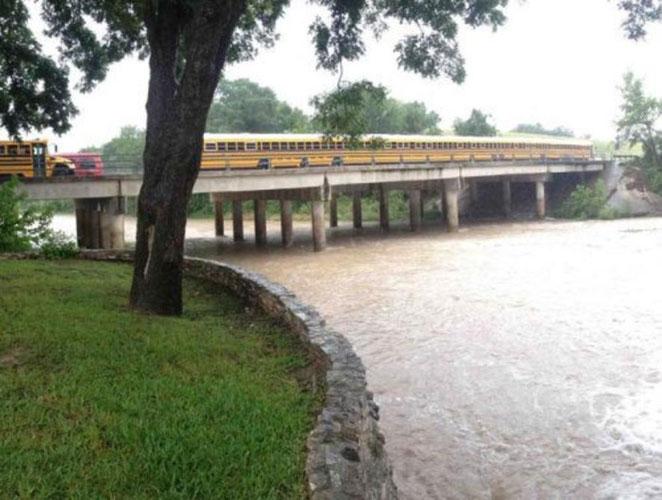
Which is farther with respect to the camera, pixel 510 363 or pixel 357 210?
pixel 357 210

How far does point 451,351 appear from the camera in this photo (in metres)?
11.1

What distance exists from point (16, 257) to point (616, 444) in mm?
12692

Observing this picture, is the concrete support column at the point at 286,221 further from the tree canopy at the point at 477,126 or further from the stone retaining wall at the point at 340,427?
the tree canopy at the point at 477,126

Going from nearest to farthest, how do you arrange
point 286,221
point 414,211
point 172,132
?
point 172,132 → point 286,221 → point 414,211

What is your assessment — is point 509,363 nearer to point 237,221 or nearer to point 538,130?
point 237,221

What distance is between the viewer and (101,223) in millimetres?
22453

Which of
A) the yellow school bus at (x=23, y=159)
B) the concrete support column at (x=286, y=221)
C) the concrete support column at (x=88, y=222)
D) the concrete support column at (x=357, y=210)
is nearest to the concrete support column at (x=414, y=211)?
the concrete support column at (x=357, y=210)

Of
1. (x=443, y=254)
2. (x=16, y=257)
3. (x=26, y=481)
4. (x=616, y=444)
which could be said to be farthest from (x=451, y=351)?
(x=443, y=254)

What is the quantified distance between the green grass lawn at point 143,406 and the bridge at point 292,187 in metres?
14.3

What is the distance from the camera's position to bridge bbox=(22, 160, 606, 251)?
72.7ft

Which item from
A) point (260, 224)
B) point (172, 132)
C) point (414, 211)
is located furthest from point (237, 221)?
point (172, 132)

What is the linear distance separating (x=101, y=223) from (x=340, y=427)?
19903 millimetres

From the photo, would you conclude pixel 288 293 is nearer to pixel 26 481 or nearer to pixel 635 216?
pixel 26 481

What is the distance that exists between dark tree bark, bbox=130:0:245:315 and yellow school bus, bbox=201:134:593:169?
36.8 ft
